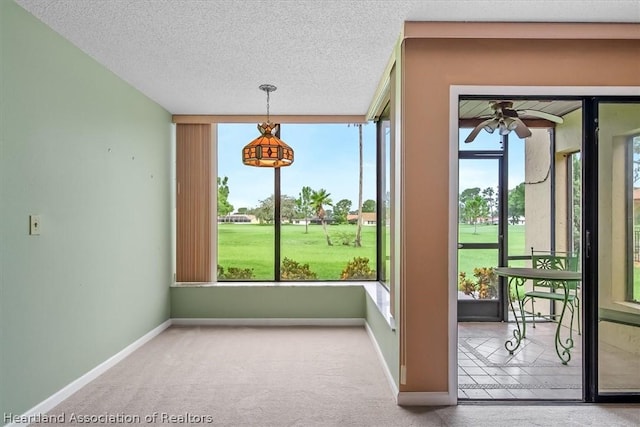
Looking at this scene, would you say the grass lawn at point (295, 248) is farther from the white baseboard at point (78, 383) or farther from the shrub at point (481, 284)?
the white baseboard at point (78, 383)

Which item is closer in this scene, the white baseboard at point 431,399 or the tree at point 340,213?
the white baseboard at point 431,399

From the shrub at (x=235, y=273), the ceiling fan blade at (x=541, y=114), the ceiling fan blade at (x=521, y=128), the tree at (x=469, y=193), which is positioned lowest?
the shrub at (x=235, y=273)

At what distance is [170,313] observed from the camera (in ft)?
15.2

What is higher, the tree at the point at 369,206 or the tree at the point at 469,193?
the tree at the point at 469,193

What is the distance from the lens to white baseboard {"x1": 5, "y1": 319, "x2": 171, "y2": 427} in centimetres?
244

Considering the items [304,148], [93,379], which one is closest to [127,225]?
[93,379]

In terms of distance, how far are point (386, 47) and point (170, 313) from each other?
3877 millimetres

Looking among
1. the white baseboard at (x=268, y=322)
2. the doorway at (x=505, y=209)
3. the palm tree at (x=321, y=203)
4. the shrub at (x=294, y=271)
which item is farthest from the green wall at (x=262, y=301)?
the doorway at (x=505, y=209)

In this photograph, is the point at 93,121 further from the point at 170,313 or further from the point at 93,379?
the point at 170,313

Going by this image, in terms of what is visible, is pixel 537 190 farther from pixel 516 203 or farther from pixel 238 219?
pixel 238 219

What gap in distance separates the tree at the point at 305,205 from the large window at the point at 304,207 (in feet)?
0.04

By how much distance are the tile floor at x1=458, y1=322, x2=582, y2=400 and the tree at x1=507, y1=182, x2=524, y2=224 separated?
1435 mm

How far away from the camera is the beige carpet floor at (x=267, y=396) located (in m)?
2.46

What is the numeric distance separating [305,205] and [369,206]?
86 cm
